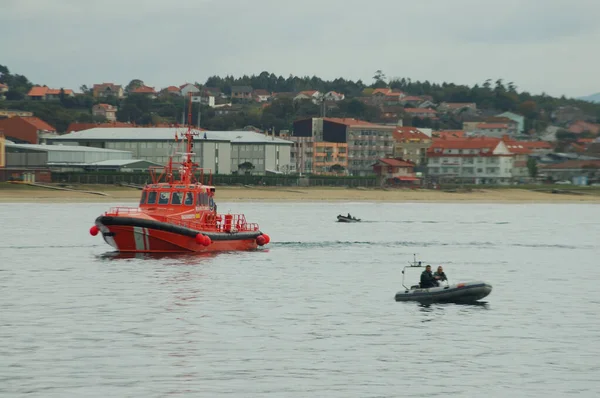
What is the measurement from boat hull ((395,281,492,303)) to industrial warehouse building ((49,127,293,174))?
11989 centimetres

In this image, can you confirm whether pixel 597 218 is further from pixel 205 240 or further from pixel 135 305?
pixel 135 305

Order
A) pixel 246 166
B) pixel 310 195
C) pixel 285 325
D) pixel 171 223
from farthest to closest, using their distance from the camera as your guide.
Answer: pixel 246 166 < pixel 310 195 < pixel 171 223 < pixel 285 325

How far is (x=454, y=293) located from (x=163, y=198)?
68.9 feet

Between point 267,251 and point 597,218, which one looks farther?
point 597,218

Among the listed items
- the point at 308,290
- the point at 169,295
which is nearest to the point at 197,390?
the point at 169,295

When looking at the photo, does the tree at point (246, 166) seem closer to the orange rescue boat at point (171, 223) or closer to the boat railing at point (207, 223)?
the boat railing at point (207, 223)

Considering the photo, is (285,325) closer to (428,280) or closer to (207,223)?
(428,280)

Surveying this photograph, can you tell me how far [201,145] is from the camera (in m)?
172

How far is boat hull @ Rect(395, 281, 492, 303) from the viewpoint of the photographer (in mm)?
42062

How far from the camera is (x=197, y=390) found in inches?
1075

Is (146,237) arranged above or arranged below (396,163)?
below

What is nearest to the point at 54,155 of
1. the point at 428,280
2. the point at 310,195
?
the point at 310,195

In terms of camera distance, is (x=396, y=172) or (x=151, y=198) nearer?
(x=151, y=198)

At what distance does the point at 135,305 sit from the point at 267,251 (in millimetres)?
25050
